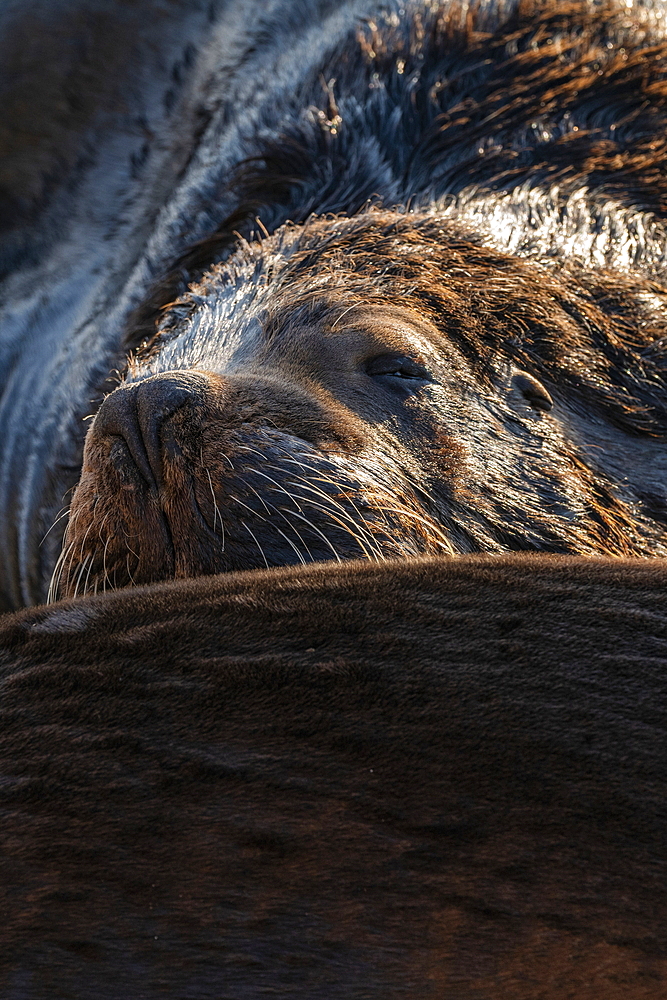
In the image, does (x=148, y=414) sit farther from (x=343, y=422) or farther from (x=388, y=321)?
(x=388, y=321)

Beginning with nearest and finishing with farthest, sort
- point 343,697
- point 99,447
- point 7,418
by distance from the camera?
point 343,697, point 99,447, point 7,418

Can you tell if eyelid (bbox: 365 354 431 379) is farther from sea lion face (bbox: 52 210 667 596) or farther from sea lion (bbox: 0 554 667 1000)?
sea lion (bbox: 0 554 667 1000)

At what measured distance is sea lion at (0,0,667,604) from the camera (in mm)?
1756

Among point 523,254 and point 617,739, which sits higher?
point 523,254

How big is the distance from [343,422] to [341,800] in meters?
1.28

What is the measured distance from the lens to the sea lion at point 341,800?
24.7 inches

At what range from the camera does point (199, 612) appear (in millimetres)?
910

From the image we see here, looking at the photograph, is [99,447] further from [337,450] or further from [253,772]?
[253,772]

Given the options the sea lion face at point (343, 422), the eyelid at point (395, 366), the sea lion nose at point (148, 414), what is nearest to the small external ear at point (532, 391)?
the sea lion face at point (343, 422)

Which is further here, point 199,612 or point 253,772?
point 199,612

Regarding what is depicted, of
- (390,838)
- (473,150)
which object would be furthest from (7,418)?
(390,838)

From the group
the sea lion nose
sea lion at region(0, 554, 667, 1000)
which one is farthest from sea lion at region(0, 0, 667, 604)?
sea lion at region(0, 554, 667, 1000)

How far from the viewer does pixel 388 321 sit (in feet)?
7.39

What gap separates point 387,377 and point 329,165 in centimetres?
125
